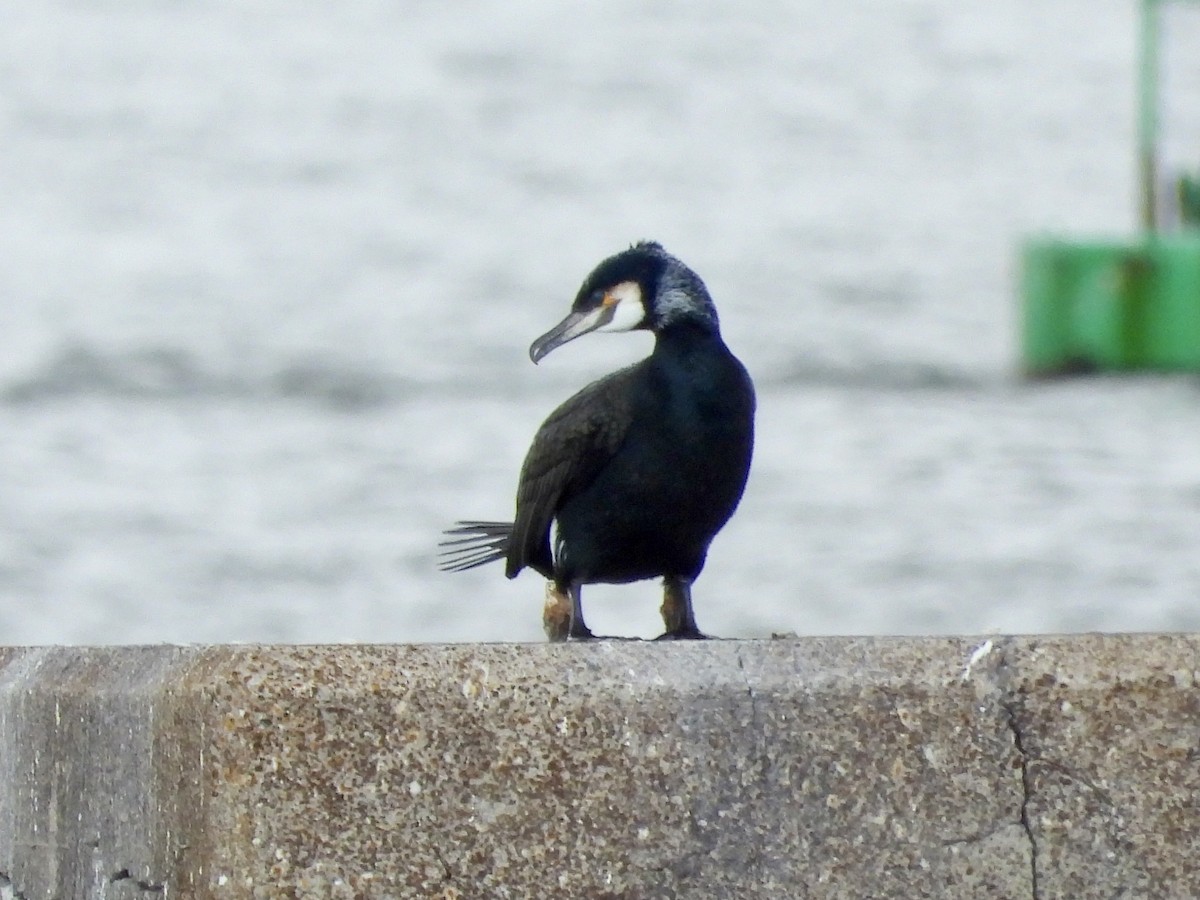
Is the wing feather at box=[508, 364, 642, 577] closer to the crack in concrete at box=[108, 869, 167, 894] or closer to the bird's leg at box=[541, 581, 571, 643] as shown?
the bird's leg at box=[541, 581, 571, 643]

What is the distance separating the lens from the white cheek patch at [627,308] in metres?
4.32

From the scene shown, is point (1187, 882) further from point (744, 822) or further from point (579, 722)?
point (579, 722)

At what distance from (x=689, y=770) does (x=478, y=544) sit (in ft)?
5.75

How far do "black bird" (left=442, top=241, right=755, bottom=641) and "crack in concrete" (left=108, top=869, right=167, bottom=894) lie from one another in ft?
3.67

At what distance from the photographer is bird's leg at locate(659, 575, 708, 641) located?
4535mm

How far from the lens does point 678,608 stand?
457cm

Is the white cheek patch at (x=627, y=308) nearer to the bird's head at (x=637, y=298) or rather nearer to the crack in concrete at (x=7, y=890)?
the bird's head at (x=637, y=298)

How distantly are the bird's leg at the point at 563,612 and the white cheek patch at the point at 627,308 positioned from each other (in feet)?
1.67

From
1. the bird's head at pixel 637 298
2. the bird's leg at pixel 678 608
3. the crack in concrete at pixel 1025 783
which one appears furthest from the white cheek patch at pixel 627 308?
the crack in concrete at pixel 1025 783

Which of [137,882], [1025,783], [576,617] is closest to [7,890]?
[137,882]

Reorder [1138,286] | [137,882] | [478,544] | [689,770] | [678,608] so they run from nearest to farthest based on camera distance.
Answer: [689,770] → [137,882] → [678,608] → [478,544] → [1138,286]

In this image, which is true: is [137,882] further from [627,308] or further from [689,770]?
[627,308]

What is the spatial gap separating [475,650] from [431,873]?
12.1 inches

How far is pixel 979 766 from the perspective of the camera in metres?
3.42
